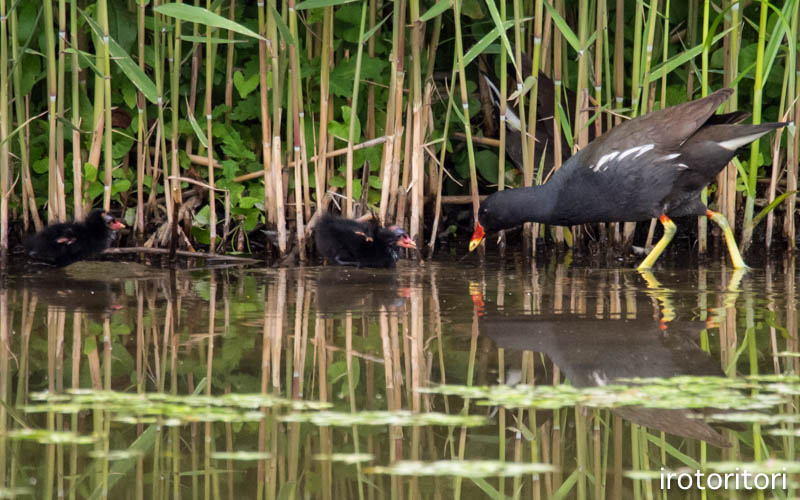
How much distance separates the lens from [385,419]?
8.98ft

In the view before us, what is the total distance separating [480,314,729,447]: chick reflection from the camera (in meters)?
2.76

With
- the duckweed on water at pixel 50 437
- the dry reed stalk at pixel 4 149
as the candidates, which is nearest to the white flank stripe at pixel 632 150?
the dry reed stalk at pixel 4 149

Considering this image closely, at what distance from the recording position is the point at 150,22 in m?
6.50

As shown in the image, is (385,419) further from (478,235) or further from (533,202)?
(478,235)

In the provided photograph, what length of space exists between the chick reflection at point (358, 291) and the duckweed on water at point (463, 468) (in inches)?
85.8

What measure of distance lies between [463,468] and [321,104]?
13.9ft

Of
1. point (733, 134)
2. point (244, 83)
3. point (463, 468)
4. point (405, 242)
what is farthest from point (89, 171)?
point (463, 468)

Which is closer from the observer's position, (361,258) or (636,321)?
(636,321)

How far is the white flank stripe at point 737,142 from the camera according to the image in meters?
5.76

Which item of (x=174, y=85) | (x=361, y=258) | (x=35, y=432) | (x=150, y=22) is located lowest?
(x=35, y=432)

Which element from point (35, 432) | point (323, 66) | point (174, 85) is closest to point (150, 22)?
point (174, 85)

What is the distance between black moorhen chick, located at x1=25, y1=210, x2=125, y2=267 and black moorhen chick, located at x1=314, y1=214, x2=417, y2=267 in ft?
4.14

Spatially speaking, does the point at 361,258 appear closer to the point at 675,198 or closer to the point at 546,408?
the point at 675,198

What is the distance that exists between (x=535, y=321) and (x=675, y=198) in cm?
217
